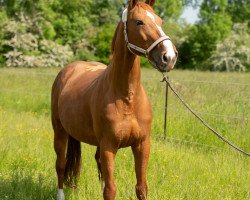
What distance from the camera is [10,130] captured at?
7883 mm

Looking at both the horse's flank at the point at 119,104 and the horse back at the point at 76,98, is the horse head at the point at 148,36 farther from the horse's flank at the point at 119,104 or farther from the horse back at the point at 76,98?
the horse back at the point at 76,98

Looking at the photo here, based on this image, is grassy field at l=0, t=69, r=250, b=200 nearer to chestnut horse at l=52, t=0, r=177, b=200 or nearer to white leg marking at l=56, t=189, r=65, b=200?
white leg marking at l=56, t=189, r=65, b=200

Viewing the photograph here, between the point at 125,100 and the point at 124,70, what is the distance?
9.8 inches

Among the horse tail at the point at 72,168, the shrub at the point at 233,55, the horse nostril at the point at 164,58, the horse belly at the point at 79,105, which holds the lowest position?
the shrub at the point at 233,55

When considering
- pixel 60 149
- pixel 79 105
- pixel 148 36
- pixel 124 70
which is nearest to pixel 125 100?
pixel 124 70

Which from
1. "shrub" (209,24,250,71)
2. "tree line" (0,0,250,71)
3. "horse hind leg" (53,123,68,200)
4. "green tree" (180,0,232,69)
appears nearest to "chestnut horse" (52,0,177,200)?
"horse hind leg" (53,123,68,200)

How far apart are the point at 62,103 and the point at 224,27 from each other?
51027mm

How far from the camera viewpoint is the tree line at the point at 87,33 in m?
31.8

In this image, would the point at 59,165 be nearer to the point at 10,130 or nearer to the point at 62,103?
the point at 62,103

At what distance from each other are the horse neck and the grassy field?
140cm

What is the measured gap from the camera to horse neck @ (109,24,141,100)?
132 inches

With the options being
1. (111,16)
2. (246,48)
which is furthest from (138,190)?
(111,16)

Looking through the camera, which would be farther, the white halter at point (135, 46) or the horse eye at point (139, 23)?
the horse eye at point (139, 23)

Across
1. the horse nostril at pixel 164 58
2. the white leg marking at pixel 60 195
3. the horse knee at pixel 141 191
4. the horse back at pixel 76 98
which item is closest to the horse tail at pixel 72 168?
the white leg marking at pixel 60 195
